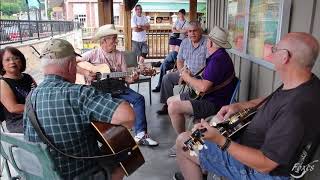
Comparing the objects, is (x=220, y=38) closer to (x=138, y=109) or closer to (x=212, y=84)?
(x=212, y=84)

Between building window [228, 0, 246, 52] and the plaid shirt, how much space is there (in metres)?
2.49

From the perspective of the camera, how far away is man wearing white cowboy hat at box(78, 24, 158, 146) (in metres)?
3.28

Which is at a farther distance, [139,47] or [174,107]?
[139,47]

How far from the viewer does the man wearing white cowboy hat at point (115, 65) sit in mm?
3283

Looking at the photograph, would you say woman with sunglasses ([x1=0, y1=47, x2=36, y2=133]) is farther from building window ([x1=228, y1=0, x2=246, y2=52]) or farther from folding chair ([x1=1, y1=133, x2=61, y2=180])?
building window ([x1=228, y1=0, x2=246, y2=52])

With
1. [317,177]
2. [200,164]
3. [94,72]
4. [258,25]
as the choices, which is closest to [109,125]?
[200,164]

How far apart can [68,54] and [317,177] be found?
1.53 m

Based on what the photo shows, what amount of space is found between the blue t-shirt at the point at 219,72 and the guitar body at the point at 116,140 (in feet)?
3.63

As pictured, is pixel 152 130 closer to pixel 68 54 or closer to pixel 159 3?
pixel 68 54

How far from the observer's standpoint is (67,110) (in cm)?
146

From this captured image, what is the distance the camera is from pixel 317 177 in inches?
69.1

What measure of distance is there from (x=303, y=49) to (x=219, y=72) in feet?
4.04

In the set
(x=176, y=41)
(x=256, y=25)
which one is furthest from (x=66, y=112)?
(x=176, y=41)

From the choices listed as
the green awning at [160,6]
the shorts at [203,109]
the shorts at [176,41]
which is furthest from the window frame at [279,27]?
the green awning at [160,6]
